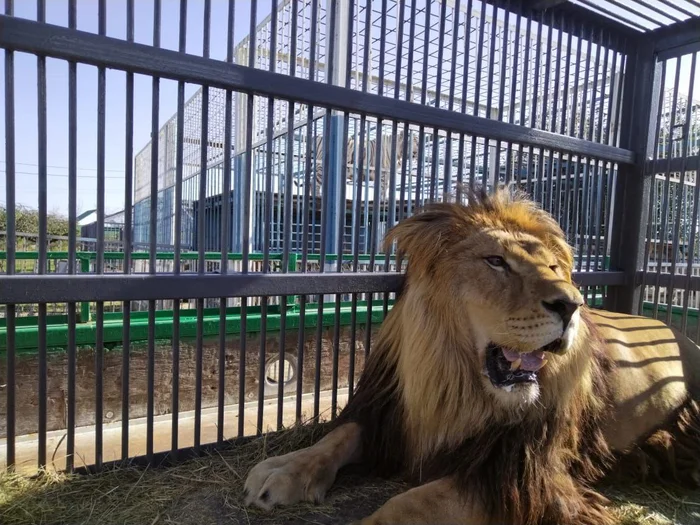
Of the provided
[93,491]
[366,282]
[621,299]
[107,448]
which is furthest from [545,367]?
[107,448]

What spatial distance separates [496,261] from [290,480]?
1.12m

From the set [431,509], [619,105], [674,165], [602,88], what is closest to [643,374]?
[431,509]

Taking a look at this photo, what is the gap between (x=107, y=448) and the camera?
338cm

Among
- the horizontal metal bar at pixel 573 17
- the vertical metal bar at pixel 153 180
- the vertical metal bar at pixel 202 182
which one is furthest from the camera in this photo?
the horizontal metal bar at pixel 573 17

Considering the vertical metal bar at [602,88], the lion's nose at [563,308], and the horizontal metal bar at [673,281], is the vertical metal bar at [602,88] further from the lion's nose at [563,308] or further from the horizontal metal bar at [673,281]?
the lion's nose at [563,308]

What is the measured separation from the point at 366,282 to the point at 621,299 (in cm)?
215

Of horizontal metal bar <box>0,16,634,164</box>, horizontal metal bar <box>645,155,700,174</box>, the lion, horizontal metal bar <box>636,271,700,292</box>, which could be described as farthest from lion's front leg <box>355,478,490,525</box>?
horizontal metal bar <box>645,155,700,174</box>

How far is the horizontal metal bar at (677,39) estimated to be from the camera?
339cm

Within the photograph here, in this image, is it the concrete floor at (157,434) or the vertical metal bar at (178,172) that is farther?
the concrete floor at (157,434)

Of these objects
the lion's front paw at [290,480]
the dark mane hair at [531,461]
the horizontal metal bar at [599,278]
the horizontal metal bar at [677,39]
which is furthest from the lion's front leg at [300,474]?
the horizontal metal bar at [677,39]

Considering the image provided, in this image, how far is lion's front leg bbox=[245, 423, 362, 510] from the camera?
1.94m

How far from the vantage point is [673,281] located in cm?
345

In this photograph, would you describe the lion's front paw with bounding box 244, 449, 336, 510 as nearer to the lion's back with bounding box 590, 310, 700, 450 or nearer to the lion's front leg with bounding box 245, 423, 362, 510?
the lion's front leg with bounding box 245, 423, 362, 510

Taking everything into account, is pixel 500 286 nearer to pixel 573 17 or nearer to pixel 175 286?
pixel 175 286
